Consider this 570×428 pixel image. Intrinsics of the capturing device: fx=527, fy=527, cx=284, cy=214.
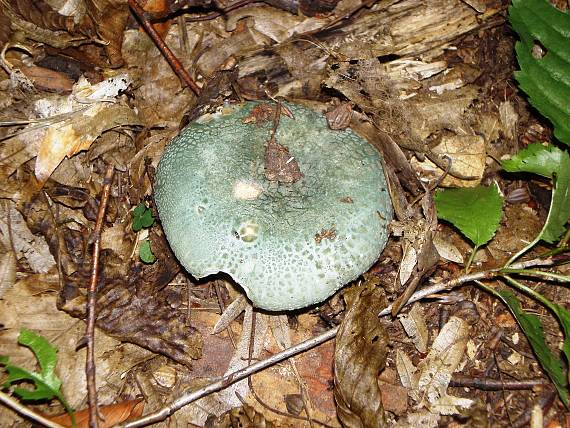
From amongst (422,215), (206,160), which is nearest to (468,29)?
(422,215)

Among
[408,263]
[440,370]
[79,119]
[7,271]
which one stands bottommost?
[440,370]

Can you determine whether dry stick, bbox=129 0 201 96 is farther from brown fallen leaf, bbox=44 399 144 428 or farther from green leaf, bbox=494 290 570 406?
green leaf, bbox=494 290 570 406

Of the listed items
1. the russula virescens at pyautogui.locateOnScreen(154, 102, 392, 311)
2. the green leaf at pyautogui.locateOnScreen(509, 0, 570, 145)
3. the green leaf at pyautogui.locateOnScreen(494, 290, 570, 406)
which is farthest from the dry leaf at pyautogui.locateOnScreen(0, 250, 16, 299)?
the green leaf at pyautogui.locateOnScreen(509, 0, 570, 145)

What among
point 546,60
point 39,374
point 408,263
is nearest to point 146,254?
point 39,374

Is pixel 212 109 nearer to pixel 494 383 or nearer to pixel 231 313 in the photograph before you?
pixel 231 313

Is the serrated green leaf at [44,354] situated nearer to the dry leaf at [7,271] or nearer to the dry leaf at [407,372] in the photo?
the dry leaf at [7,271]

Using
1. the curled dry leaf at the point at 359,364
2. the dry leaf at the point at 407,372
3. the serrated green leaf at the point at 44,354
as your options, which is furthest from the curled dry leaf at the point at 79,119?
the dry leaf at the point at 407,372

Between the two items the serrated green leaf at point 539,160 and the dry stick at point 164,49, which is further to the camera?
the dry stick at point 164,49
